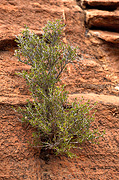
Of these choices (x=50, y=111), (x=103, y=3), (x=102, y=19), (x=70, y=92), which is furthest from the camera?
(x=103, y=3)

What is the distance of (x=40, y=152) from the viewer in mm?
5188

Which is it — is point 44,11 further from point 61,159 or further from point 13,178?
point 13,178

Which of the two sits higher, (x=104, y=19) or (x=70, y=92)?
(x=104, y=19)

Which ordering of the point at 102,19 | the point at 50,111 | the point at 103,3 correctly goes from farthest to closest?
the point at 103,3, the point at 102,19, the point at 50,111

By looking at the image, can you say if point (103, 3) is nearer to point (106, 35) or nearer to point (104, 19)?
point (104, 19)

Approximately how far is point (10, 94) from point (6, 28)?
254 cm

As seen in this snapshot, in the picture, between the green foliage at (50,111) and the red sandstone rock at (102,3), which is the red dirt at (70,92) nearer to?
the green foliage at (50,111)

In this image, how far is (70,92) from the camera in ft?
21.4

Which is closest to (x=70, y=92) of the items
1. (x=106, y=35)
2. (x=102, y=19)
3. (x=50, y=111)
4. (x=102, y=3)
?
(x=50, y=111)

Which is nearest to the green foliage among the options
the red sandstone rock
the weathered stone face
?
the weathered stone face

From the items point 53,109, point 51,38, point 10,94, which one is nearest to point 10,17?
point 51,38

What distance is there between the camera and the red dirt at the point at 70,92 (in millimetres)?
4902

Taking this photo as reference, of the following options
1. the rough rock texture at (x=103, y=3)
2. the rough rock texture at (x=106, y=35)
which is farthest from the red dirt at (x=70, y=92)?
the rough rock texture at (x=103, y=3)

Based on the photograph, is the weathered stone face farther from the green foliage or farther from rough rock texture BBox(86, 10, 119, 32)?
the green foliage
